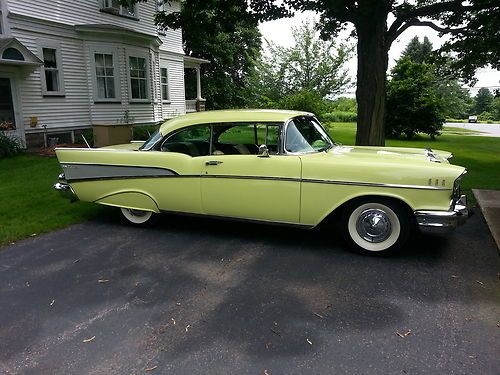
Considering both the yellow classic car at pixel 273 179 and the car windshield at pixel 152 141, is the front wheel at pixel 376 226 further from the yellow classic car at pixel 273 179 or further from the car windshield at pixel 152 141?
the car windshield at pixel 152 141

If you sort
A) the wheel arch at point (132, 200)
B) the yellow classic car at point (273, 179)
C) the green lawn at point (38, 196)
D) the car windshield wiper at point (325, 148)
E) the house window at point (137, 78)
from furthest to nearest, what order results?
the house window at point (137, 78)
the green lawn at point (38, 196)
the wheel arch at point (132, 200)
the car windshield wiper at point (325, 148)
the yellow classic car at point (273, 179)

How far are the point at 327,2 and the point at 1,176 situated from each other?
8.14 metres

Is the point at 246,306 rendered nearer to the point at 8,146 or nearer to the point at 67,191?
the point at 67,191

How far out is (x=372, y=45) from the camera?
354 inches

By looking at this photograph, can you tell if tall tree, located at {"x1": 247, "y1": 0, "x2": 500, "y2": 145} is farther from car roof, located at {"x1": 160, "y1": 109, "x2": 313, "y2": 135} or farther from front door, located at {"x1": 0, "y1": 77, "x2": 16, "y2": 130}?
front door, located at {"x1": 0, "y1": 77, "x2": 16, "y2": 130}

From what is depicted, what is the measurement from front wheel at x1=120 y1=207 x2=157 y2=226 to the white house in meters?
8.65

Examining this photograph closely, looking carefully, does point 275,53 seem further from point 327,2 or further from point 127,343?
point 127,343

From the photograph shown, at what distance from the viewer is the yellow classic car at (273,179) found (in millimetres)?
4180

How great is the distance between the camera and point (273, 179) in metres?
4.58

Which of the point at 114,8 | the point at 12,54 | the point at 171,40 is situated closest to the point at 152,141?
the point at 12,54

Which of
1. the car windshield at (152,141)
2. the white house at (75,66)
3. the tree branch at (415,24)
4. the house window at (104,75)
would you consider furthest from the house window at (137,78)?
the car windshield at (152,141)

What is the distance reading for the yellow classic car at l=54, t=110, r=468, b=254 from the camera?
165 inches

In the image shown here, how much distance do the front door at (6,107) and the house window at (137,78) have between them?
4678mm

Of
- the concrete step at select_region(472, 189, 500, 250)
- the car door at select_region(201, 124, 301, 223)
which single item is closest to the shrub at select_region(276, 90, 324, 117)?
the concrete step at select_region(472, 189, 500, 250)
